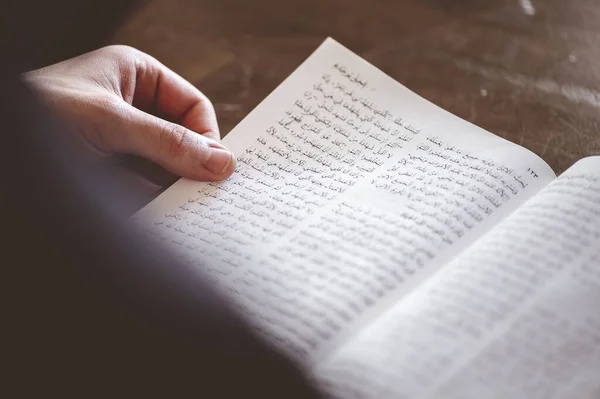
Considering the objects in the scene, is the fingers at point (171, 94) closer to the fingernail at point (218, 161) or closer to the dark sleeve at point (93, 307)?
the fingernail at point (218, 161)

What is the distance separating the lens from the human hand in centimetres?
66

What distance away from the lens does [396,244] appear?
581mm

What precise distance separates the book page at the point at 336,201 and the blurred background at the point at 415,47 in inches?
1.9

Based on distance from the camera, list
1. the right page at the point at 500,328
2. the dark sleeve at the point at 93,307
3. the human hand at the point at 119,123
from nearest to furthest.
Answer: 1. the dark sleeve at the point at 93,307
2. the right page at the point at 500,328
3. the human hand at the point at 119,123

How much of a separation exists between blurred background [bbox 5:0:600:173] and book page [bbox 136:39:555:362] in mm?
48

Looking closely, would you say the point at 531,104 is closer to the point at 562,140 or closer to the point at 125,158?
the point at 562,140

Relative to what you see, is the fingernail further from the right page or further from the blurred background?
the right page

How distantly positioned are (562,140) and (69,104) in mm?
533

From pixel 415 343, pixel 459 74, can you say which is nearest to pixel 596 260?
pixel 415 343

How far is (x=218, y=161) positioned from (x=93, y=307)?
36 cm

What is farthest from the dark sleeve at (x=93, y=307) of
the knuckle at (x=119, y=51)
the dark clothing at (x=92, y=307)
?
the knuckle at (x=119, y=51)

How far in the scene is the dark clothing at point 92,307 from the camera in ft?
1.06

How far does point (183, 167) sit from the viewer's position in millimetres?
667

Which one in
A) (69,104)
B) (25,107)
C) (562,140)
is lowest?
(562,140)
